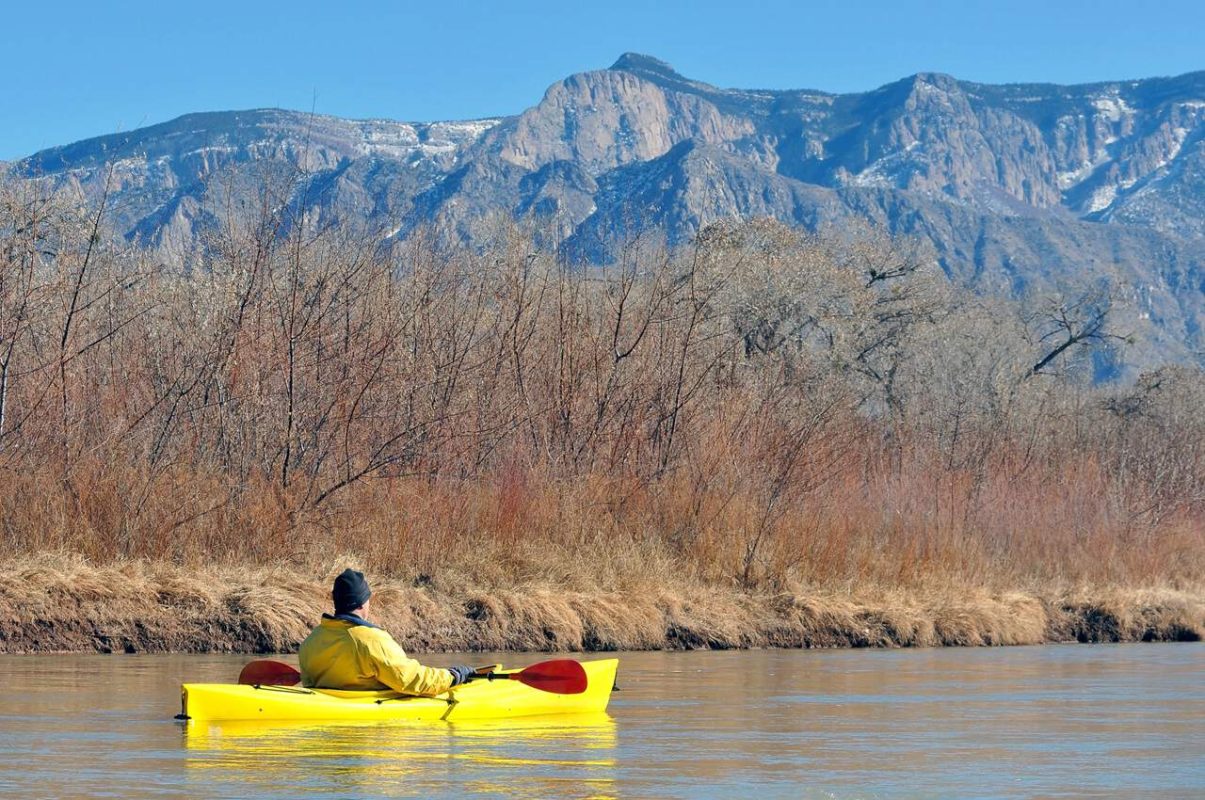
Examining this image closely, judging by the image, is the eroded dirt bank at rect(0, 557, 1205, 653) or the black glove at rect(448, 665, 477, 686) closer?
the black glove at rect(448, 665, 477, 686)

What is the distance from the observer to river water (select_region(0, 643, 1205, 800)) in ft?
33.6

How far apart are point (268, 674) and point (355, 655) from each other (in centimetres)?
114

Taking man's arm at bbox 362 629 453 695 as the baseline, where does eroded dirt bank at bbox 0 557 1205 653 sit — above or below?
below

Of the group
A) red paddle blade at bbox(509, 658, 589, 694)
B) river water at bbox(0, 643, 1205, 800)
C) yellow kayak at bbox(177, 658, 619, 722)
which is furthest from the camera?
red paddle blade at bbox(509, 658, 589, 694)

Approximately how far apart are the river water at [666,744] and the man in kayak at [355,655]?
13.0 inches

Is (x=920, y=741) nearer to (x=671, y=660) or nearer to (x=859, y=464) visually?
(x=671, y=660)

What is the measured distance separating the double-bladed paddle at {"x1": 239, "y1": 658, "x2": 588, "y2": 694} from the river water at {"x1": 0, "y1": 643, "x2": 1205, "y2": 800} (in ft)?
0.97

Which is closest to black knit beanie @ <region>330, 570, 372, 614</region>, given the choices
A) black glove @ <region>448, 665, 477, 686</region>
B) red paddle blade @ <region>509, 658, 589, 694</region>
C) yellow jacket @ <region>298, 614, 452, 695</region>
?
yellow jacket @ <region>298, 614, 452, 695</region>

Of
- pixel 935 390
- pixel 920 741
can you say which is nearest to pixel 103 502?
pixel 920 741

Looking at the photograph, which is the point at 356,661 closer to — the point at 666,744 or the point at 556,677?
the point at 556,677

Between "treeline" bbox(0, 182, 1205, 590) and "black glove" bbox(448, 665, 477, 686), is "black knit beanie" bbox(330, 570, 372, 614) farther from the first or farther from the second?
"treeline" bbox(0, 182, 1205, 590)

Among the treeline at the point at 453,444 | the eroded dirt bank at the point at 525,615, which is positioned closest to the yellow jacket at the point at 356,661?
the eroded dirt bank at the point at 525,615

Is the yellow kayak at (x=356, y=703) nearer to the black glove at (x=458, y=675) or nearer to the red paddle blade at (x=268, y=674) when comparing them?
the black glove at (x=458, y=675)

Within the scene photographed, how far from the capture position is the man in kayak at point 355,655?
1257 centimetres
